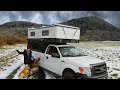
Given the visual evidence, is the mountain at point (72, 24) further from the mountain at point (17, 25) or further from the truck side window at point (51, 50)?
the truck side window at point (51, 50)

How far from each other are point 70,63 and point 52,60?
4.06 feet

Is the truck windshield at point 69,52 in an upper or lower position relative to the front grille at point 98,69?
upper

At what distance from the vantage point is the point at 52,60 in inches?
275

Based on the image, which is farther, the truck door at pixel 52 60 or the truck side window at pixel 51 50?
the truck side window at pixel 51 50

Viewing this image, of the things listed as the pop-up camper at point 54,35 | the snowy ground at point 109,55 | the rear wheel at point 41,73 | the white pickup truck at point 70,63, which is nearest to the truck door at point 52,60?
the white pickup truck at point 70,63

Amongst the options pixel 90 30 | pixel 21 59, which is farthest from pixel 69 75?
pixel 90 30

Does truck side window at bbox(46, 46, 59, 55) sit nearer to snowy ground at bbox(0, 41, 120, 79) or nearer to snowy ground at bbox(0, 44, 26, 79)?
snowy ground at bbox(0, 41, 120, 79)

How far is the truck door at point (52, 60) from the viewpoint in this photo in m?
6.63

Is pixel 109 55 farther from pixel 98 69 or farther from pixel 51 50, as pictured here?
pixel 98 69

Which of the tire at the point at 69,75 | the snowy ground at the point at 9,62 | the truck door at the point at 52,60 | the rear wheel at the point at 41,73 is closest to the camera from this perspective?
the tire at the point at 69,75
